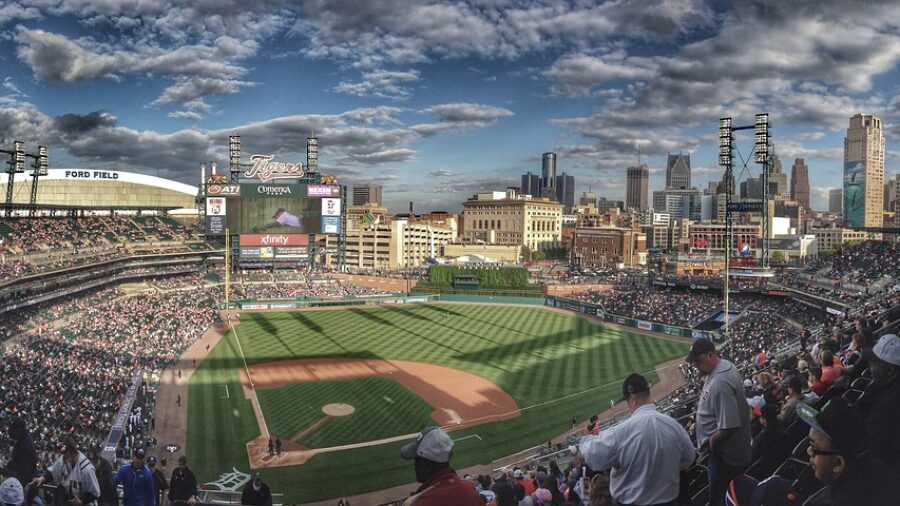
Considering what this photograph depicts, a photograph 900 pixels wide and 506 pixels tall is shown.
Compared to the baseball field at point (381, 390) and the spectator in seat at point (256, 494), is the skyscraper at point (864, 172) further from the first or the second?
the spectator in seat at point (256, 494)

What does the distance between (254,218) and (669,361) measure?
144 feet

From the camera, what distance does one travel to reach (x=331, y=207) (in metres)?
64.8

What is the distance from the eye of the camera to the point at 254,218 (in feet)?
207

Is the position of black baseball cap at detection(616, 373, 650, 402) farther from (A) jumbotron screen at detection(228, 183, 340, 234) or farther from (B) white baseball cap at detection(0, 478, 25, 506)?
(A) jumbotron screen at detection(228, 183, 340, 234)

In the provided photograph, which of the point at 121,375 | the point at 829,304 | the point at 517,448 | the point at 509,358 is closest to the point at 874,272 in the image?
the point at 829,304

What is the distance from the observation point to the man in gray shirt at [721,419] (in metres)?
4.99

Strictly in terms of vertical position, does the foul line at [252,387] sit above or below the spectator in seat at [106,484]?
below

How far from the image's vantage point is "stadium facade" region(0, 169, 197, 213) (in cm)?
7250

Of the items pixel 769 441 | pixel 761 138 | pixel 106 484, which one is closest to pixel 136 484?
pixel 106 484

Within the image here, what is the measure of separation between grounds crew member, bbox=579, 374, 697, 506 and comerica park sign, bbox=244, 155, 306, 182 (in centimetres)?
6436

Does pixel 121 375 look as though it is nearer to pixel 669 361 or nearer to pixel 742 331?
pixel 669 361

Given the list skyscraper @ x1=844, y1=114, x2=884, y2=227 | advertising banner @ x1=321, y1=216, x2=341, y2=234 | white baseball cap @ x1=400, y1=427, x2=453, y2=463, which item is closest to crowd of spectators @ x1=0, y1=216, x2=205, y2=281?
advertising banner @ x1=321, y1=216, x2=341, y2=234

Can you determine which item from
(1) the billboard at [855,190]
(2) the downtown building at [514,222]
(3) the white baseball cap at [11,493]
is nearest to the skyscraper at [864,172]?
(1) the billboard at [855,190]

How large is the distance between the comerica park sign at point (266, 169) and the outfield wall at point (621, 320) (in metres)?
31.4
